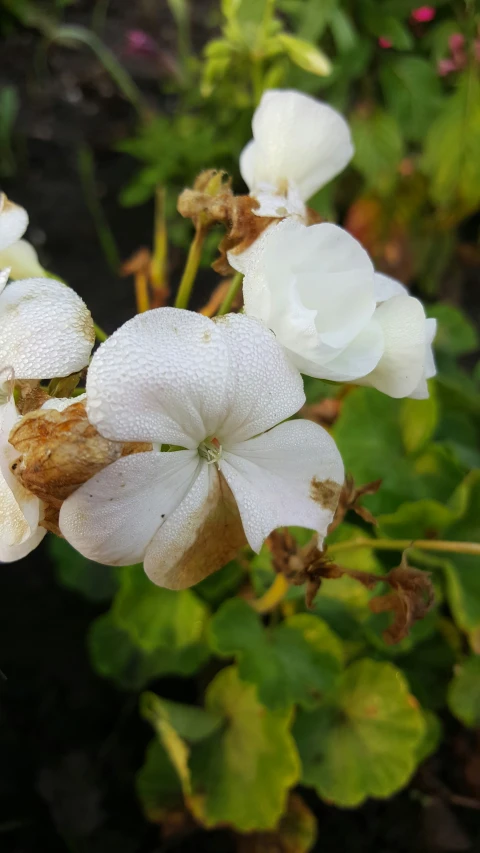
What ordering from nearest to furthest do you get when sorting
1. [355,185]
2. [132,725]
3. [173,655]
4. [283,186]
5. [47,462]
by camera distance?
[47,462], [283,186], [173,655], [132,725], [355,185]

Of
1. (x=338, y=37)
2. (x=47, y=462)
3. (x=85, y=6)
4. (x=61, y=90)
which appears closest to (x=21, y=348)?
Answer: (x=47, y=462)

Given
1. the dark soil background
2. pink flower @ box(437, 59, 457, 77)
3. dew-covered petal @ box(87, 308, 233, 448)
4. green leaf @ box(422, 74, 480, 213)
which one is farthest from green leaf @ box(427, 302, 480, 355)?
dew-covered petal @ box(87, 308, 233, 448)

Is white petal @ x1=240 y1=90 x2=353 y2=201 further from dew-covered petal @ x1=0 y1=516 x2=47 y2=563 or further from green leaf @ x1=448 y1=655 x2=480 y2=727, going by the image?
green leaf @ x1=448 y1=655 x2=480 y2=727

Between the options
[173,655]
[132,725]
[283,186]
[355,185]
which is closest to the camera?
[283,186]

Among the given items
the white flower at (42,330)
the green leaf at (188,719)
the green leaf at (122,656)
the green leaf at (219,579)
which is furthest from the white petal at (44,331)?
the green leaf at (122,656)

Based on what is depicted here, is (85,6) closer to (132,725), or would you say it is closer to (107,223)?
(107,223)

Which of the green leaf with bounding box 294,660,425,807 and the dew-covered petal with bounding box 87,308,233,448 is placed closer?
the dew-covered petal with bounding box 87,308,233,448
